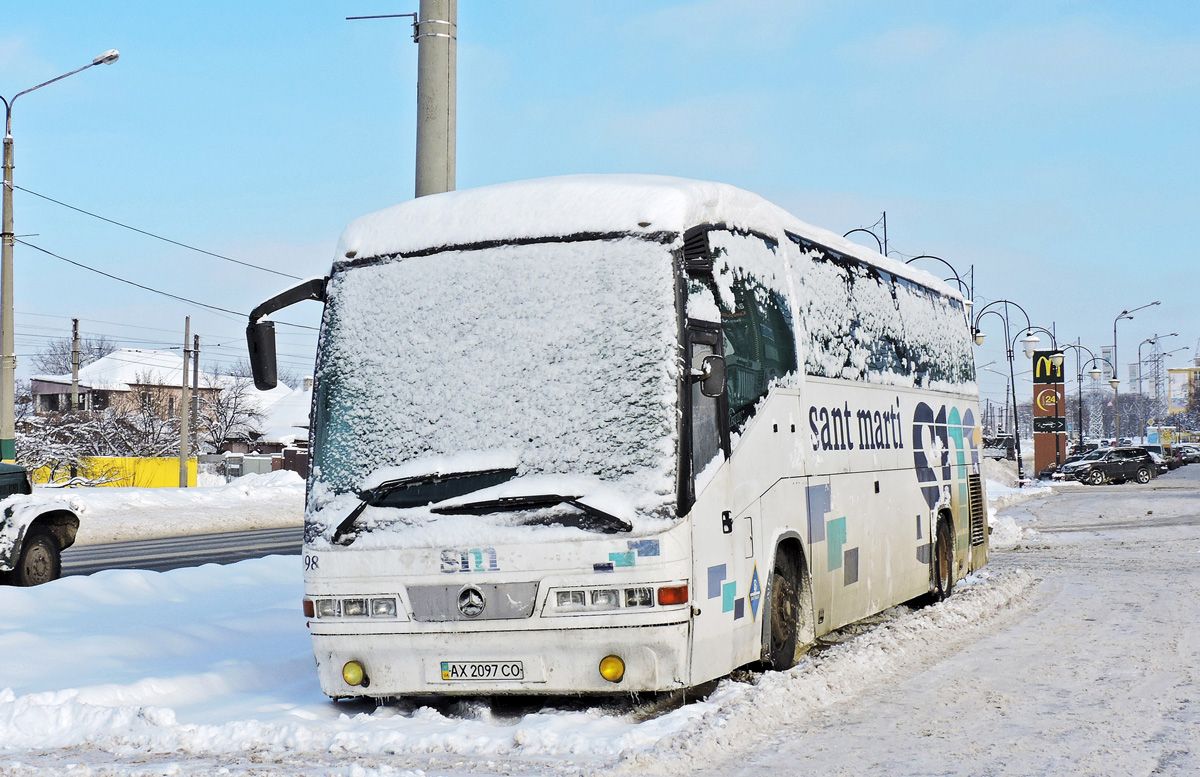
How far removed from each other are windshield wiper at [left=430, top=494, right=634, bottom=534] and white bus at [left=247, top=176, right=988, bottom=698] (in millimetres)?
12

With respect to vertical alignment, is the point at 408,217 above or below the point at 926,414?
above

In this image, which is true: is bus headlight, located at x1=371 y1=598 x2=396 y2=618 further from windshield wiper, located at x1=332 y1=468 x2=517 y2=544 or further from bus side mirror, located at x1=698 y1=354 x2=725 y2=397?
bus side mirror, located at x1=698 y1=354 x2=725 y2=397

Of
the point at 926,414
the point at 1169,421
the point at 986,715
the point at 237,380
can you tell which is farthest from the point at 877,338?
the point at 1169,421

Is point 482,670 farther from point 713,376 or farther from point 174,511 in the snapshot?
point 174,511

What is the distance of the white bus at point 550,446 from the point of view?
662 centimetres

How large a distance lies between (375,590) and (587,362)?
1686 mm

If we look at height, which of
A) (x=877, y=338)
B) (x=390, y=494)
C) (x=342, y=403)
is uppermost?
(x=877, y=338)

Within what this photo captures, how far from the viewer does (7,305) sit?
78.8 ft

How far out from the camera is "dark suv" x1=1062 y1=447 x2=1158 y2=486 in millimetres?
50375

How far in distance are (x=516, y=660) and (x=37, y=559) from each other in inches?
429

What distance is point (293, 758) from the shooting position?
20.2 ft

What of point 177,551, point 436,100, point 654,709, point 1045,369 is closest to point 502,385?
point 654,709

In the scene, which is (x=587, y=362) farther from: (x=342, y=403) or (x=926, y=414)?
(x=926, y=414)

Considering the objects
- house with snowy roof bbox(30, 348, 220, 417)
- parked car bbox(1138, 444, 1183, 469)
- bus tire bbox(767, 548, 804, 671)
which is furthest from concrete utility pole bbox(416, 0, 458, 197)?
house with snowy roof bbox(30, 348, 220, 417)
